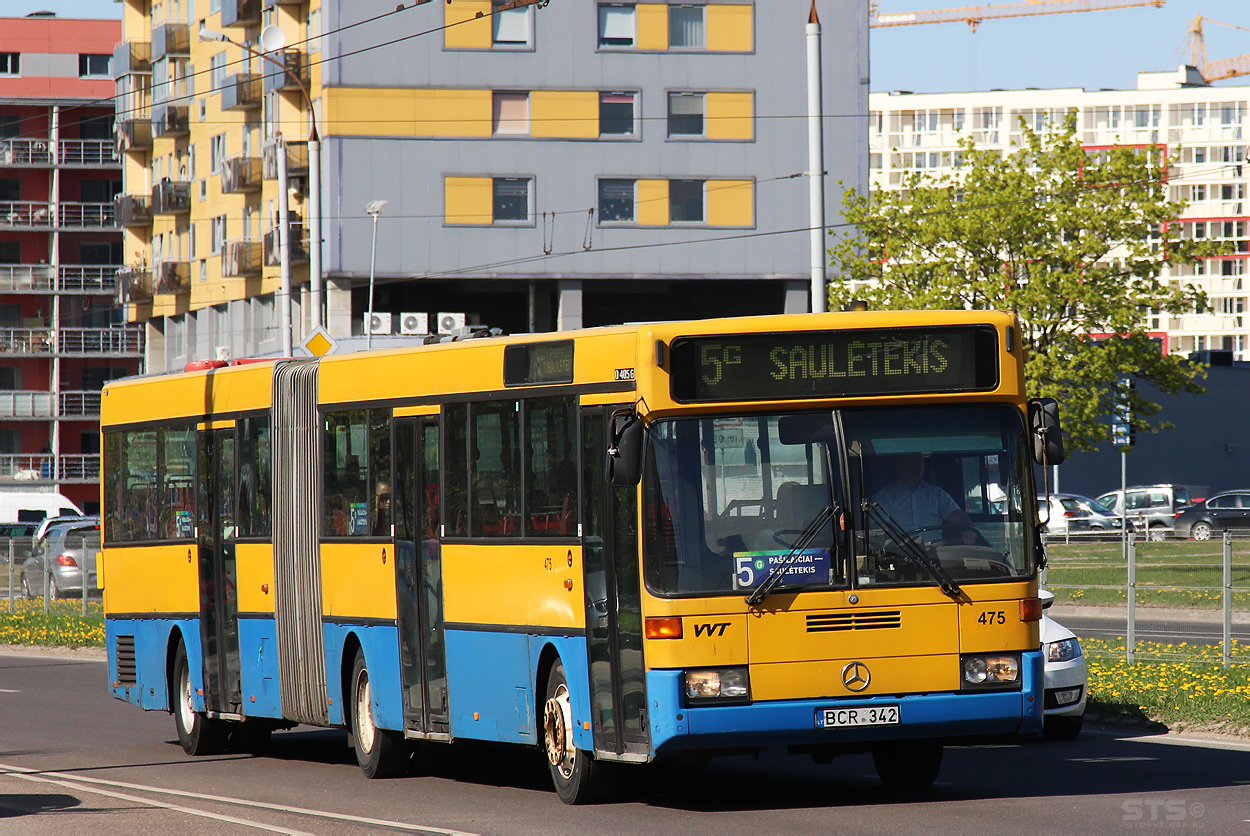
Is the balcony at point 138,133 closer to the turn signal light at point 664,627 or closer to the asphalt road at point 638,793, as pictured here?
the asphalt road at point 638,793

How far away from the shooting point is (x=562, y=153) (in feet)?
202

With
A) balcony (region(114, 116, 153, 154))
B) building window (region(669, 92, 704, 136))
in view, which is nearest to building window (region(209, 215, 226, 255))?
balcony (region(114, 116, 153, 154))

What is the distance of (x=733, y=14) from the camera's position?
6162 cm

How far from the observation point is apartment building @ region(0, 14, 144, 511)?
95.2 m

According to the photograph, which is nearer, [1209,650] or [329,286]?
[1209,650]

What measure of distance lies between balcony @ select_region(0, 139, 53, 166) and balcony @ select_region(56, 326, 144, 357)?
26.8 feet

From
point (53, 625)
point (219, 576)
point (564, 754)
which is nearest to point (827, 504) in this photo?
point (564, 754)

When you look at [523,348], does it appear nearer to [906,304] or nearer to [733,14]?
[906,304]

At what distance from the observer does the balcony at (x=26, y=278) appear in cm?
9550

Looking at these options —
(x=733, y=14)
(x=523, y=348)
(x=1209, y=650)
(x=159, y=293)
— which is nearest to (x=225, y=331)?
(x=159, y=293)

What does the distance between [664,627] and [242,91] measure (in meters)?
60.0

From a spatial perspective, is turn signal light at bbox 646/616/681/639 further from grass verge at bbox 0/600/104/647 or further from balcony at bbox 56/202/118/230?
balcony at bbox 56/202/118/230

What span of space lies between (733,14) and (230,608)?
157ft

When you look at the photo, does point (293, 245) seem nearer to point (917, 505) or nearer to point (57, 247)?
point (57, 247)
